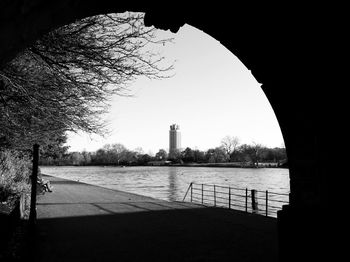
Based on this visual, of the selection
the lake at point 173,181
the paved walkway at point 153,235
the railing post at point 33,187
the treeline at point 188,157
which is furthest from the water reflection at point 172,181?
the treeline at point 188,157

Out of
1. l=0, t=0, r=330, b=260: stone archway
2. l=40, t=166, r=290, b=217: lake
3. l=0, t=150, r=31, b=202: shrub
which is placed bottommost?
l=40, t=166, r=290, b=217: lake

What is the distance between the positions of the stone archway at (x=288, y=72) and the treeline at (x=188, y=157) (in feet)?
399

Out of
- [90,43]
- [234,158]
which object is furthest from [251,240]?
[234,158]

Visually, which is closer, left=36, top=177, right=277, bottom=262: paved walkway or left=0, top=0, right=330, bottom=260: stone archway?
left=0, top=0, right=330, bottom=260: stone archway

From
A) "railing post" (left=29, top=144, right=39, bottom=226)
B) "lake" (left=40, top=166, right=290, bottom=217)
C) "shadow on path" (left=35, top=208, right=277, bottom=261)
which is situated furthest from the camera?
"lake" (left=40, top=166, right=290, bottom=217)

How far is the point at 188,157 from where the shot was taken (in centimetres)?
16275

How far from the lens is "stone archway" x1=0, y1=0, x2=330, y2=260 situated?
144 inches

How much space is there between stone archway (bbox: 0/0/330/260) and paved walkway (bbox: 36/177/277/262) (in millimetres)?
3483

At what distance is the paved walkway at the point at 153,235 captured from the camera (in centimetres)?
736

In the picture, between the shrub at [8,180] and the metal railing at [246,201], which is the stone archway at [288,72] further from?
the shrub at [8,180]

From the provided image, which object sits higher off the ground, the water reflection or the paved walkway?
the paved walkway

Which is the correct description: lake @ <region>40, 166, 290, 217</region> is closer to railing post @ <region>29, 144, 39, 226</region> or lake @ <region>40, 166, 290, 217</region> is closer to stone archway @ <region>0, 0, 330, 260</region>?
railing post @ <region>29, 144, 39, 226</region>

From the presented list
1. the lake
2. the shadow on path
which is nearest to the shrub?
the shadow on path

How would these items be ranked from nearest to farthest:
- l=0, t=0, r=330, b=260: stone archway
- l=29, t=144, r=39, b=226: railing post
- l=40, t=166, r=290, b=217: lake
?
l=0, t=0, r=330, b=260: stone archway < l=29, t=144, r=39, b=226: railing post < l=40, t=166, r=290, b=217: lake
